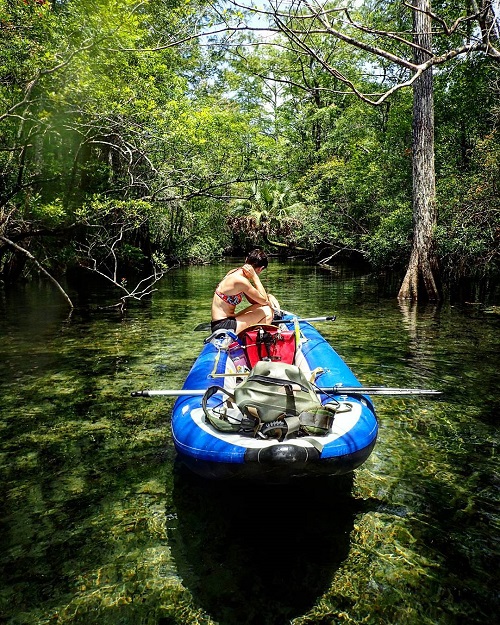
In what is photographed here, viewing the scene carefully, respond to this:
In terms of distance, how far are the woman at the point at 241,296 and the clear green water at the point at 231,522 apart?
1013mm

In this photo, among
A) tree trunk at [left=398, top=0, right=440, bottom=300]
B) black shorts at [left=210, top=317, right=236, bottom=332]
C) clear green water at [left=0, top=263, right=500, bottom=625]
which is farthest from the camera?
tree trunk at [left=398, top=0, right=440, bottom=300]

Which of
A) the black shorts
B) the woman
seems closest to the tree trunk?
the woman

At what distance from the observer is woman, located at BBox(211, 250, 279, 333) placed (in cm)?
542

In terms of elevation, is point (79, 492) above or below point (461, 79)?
below

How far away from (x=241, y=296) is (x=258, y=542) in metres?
3.38

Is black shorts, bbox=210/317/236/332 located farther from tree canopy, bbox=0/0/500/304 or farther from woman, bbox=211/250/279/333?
tree canopy, bbox=0/0/500/304

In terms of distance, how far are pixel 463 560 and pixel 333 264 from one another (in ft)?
74.8

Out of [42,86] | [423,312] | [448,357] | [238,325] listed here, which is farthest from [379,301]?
[42,86]

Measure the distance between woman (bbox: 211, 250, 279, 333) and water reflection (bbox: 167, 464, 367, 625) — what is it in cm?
245

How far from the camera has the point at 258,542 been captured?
2.67 meters

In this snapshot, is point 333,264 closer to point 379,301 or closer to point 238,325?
point 379,301

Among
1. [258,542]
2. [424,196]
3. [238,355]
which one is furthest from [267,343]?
[424,196]

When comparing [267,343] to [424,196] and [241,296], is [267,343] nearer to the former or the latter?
[241,296]

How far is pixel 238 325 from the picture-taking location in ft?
18.2
